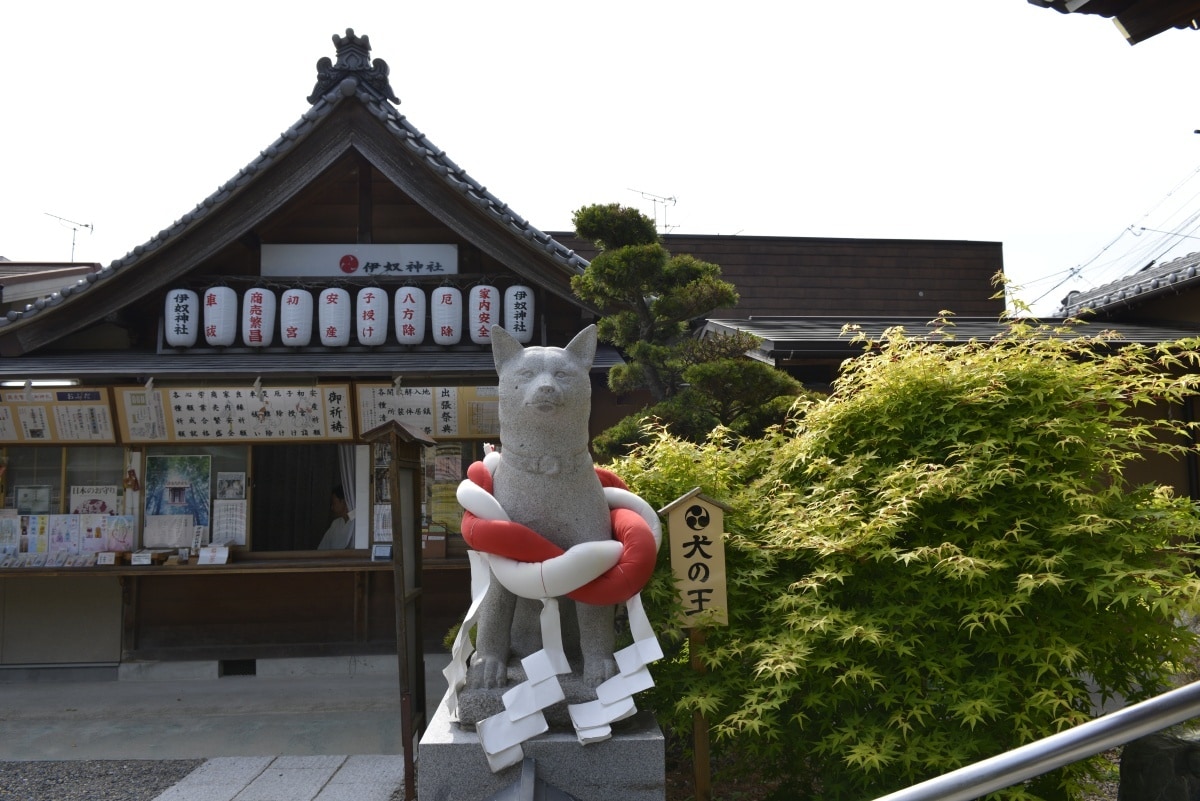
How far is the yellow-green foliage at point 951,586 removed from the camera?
4.14 meters

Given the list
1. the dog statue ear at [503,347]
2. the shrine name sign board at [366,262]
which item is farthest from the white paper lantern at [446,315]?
the dog statue ear at [503,347]

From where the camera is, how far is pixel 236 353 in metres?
8.97

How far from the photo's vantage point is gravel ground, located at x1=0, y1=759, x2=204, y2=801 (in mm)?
6129

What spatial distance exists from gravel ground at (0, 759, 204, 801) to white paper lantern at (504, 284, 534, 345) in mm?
4863

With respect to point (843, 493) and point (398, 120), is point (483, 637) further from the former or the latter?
point (398, 120)

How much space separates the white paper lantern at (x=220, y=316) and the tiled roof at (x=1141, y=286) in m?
9.38

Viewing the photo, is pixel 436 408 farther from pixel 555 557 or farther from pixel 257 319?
pixel 555 557

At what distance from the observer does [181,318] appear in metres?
8.91

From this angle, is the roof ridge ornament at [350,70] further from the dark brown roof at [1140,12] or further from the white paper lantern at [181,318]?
the dark brown roof at [1140,12]

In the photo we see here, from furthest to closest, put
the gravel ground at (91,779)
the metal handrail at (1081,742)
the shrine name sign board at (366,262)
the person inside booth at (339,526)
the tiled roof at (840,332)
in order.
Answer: the person inside booth at (339,526) < the shrine name sign board at (366,262) < the tiled roof at (840,332) < the gravel ground at (91,779) < the metal handrail at (1081,742)

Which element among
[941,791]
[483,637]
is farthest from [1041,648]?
[483,637]

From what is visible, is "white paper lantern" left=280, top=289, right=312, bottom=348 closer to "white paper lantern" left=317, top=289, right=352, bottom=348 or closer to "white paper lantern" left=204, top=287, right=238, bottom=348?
"white paper lantern" left=317, top=289, right=352, bottom=348

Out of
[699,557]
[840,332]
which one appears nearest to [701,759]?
[699,557]

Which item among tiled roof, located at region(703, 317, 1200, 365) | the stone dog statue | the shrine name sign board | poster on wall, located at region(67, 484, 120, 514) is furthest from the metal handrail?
poster on wall, located at region(67, 484, 120, 514)
